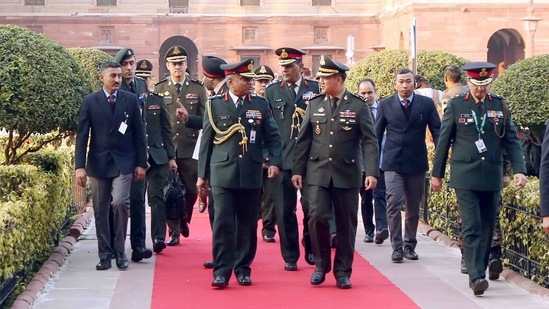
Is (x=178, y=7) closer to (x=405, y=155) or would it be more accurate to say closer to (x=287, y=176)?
(x=405, y=155)

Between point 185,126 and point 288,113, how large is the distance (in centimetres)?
151

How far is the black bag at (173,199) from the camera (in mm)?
12945

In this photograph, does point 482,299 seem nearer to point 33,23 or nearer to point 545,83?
point 545,83

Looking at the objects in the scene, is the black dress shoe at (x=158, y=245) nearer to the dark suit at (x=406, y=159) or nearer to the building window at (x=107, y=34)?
the dark suit at (x=406, y=159)

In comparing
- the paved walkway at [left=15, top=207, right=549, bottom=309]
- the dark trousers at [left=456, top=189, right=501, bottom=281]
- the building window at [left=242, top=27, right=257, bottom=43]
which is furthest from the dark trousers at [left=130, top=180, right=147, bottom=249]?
the building window at [left=242, top=27, right=257, bottom=43]

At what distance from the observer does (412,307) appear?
9703mm

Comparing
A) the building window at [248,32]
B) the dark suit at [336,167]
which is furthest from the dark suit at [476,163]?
the building window at [248,32]

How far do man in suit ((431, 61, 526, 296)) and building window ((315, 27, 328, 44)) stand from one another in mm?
46796

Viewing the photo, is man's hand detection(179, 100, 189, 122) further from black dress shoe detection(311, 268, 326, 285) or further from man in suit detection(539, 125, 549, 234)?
man in suit detection(539, 125, 549, 234)

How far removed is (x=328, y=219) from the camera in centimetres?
1071

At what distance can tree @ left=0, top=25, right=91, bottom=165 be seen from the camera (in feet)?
39.8

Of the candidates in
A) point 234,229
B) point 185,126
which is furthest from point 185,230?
point 234,229

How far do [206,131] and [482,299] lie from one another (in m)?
2.76

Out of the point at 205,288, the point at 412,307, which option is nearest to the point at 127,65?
the point at 205,288
